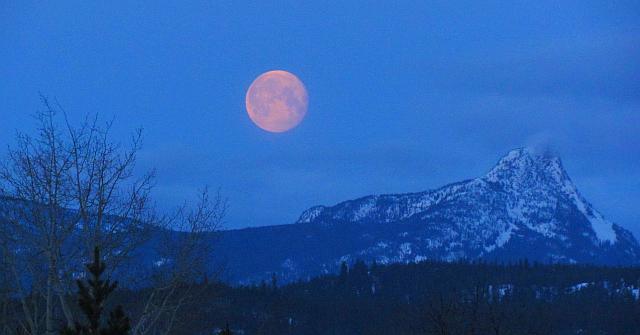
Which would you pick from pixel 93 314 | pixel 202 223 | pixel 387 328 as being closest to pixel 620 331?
pixel 387 328

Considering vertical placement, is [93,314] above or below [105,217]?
below

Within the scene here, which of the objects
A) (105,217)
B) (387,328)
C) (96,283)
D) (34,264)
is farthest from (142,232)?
(387,328)

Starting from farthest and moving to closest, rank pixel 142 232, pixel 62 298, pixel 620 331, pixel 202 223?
pixel 620 331, pixel 202 223, pixel 142 232, pixel 62 298

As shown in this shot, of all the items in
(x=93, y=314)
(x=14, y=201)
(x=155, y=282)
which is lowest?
(x=93, y=314)

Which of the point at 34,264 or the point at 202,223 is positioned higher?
the point at 202,223

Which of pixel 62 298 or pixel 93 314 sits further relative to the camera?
pixel 62 298

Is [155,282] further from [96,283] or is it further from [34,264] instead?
[96,283]

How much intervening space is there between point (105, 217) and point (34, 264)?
8.27 ft

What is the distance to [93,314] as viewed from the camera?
13.7 m

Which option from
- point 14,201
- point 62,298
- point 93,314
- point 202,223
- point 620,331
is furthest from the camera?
point 620,331

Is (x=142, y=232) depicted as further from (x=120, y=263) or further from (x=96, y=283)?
(x=96, y=283)

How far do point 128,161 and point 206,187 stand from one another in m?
3.41

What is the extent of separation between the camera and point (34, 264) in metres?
24.9

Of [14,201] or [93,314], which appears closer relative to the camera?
[93,314]
